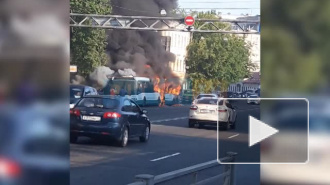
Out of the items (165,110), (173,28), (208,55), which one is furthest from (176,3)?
(165,110)

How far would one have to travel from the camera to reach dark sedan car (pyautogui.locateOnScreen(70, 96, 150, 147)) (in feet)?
6.07

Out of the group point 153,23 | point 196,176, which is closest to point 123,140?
point 196,176

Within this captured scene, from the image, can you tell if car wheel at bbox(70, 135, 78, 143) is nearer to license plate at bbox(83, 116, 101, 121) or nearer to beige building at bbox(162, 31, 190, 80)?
license plate at bbox(83, 116, 101, 121)

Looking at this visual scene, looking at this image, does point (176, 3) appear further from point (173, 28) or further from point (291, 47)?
point (291, 47)

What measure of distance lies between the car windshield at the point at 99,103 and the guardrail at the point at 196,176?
0.27 m

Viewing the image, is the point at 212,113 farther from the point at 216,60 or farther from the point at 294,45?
the point at 294,45

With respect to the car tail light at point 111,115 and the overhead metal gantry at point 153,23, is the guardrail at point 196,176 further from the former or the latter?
the overhead metal gantry at point 153,23

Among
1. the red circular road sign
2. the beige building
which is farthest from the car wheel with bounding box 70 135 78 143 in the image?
the red circular road sign

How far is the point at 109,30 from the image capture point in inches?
70.9

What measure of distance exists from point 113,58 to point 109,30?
97 millimetres

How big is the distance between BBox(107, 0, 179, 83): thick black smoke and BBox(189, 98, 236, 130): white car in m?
0.19

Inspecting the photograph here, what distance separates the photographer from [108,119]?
1.91 m

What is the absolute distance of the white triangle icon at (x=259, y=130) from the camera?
6.11 ft

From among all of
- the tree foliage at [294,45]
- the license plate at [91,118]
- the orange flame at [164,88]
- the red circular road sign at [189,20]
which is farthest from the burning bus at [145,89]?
the tree foliage at [294,45]
